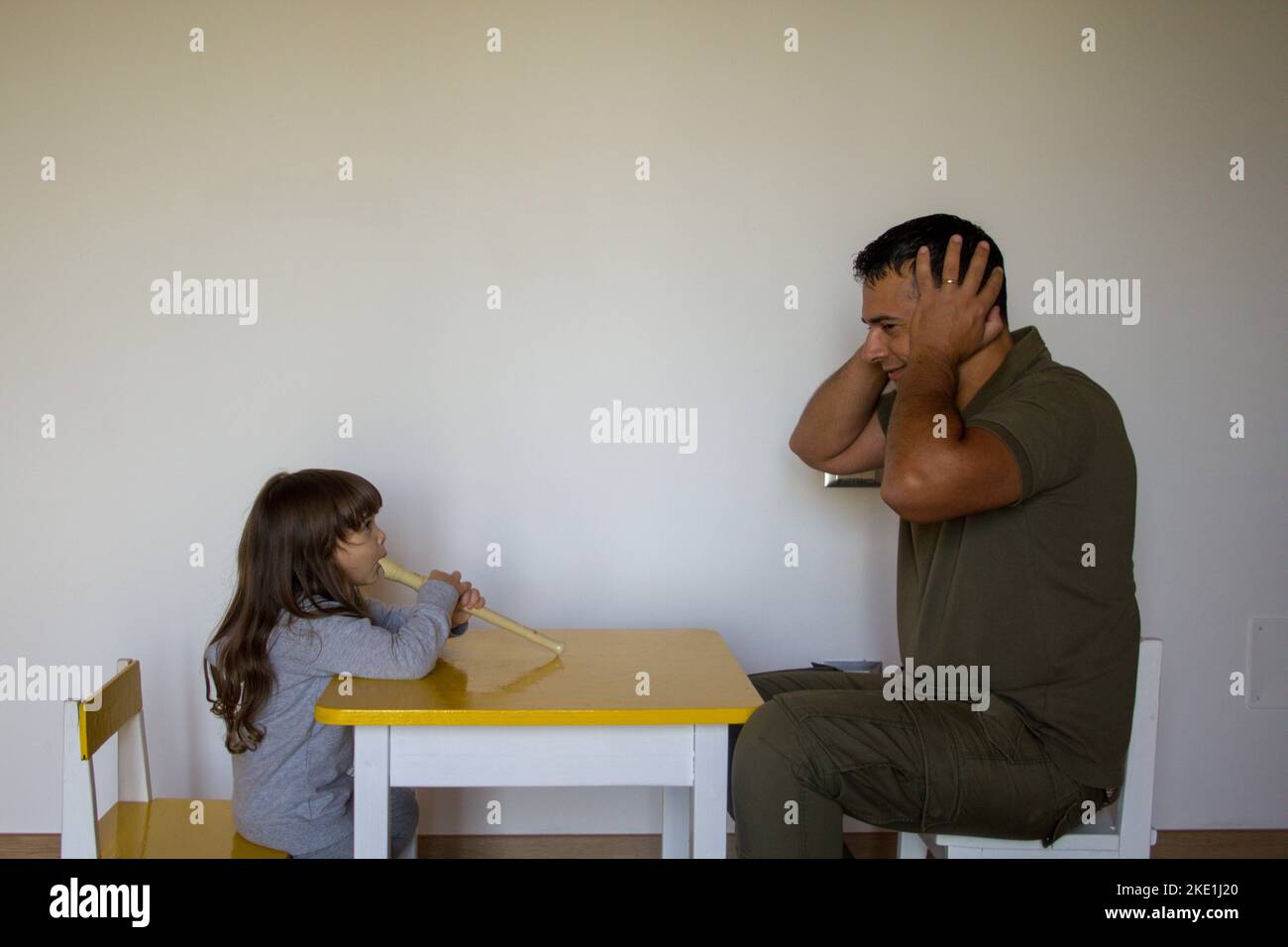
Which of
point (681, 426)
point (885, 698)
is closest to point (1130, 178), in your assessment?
point (681, 426)

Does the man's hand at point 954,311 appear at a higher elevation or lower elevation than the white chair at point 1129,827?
higher

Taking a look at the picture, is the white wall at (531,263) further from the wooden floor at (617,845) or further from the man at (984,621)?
the man at (984,621)

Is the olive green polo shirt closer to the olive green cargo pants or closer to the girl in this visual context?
the olive green cargo pants

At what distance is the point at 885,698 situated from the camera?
5.31 feet

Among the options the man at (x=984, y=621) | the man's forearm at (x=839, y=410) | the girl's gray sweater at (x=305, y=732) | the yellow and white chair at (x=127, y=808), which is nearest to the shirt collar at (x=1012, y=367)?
the man at (x=984, y=621)

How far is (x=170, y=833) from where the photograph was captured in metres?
1.80

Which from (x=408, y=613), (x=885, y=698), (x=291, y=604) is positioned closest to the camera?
(x=885, y=698)

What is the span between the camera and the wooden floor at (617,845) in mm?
2584

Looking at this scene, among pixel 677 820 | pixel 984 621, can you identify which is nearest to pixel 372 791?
pixel 677 820

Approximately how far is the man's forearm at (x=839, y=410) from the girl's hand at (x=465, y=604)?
28.2 inches

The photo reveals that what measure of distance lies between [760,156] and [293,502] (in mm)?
1406

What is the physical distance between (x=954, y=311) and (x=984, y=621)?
49 cm

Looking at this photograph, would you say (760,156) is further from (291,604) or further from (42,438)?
(42,438)

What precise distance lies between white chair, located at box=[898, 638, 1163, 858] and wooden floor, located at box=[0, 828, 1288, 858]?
110 centimetres
